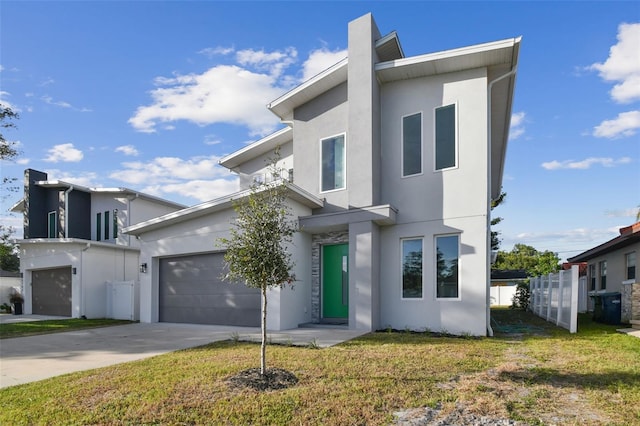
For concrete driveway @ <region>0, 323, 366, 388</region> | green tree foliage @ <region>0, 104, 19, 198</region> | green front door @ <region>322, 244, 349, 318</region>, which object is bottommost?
concrete driveway @ <region>0, 323, 366, 388</region>

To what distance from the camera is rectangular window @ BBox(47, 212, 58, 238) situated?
21.5 metres

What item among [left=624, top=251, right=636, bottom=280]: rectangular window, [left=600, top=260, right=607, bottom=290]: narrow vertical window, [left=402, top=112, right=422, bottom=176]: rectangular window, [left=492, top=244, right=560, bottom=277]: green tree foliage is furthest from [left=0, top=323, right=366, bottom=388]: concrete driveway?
[left=492, top=244, right=560, bottom=277]: green tree foliage

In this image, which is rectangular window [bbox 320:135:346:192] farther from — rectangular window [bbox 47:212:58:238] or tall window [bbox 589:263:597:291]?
rectangular window [bbox 47:212:58:238]

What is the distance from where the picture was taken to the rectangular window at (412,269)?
35.9ft

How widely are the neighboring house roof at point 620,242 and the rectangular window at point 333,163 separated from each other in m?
8.90

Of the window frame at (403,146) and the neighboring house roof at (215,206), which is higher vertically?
the window frame at (403,146)

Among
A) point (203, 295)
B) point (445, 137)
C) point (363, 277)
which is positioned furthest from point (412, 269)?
point (203, 295)

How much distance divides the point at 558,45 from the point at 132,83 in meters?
12.4

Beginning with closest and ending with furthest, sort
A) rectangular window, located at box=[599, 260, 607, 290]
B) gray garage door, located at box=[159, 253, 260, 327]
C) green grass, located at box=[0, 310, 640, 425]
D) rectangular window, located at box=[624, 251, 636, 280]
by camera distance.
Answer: green grass, located at box=[0, 310, 640, 425], gray garage door, located at box=[159, 253, 260, 327], rectangular window, located at box=[624, 251, 636, 280], rectangular window, located at box=[599, 260, 607, 290]

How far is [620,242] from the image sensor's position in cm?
1461

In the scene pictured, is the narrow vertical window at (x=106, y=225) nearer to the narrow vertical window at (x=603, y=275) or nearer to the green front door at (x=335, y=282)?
the green front door at (x=335, y=282)

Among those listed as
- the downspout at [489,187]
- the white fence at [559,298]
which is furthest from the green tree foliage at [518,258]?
the downspout at [489,187]

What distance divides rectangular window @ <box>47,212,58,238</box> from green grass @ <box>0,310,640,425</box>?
56.5 feet

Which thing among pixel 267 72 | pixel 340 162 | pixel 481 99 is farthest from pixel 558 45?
pixel 267 72
